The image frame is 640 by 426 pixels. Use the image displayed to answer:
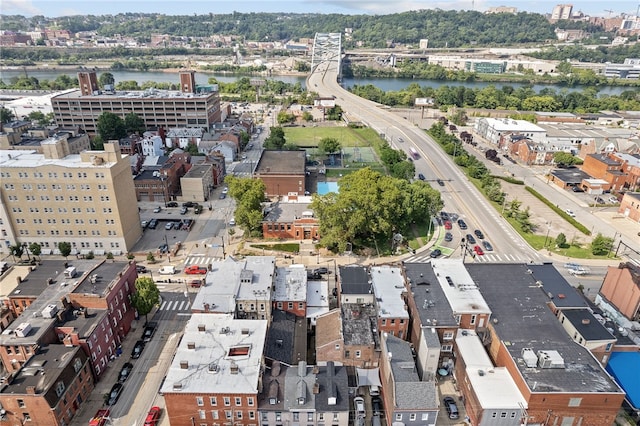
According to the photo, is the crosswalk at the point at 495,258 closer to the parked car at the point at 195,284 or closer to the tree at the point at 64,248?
the parked car at the point at 195,284

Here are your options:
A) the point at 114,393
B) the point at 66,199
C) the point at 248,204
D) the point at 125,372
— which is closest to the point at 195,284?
the point at 125,372

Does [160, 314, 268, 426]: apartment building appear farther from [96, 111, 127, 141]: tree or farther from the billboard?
the billboard

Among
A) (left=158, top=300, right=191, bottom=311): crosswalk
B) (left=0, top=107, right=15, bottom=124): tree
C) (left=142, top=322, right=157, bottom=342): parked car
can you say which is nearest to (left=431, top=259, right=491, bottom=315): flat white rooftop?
(left=158, top=300, right=191, bottom=311): crosswalk

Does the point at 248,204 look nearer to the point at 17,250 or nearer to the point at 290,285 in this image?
the point at 290,285

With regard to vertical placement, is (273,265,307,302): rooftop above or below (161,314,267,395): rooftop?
below

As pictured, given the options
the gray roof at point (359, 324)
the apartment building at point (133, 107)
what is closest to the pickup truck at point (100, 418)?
the gray roof at point (359, 324)

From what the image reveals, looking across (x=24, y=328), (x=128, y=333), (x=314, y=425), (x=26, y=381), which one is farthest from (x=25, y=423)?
(x=314, y=425)
